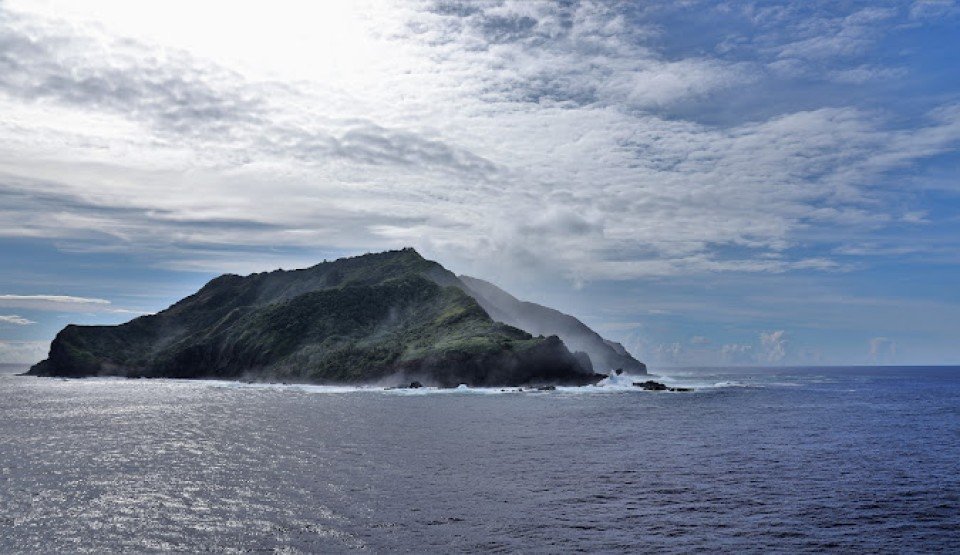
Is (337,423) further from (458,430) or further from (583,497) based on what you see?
(583,497)

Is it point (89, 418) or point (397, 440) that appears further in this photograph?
point (89, 418)

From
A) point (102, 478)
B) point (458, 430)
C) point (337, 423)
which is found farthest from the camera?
point (337, 423)

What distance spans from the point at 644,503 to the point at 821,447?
36438 millimetres

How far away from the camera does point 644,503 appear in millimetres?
→ 42188

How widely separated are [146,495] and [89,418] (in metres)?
66.7

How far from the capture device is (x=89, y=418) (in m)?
99.0

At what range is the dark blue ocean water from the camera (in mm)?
34688

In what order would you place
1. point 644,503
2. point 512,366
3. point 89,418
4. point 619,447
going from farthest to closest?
point 512,366, point 89,418, point 619,447, point 644,503

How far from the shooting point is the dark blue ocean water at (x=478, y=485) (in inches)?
1366

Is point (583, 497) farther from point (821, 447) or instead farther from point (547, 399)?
point (547, 399)

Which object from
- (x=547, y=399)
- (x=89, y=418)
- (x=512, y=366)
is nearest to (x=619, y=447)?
(x=547, y=399)

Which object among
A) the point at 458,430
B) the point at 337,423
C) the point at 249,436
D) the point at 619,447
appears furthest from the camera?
the point at 337,423

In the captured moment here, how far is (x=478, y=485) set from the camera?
47531mm

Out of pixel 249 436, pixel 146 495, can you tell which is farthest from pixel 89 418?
pixel 146 495
